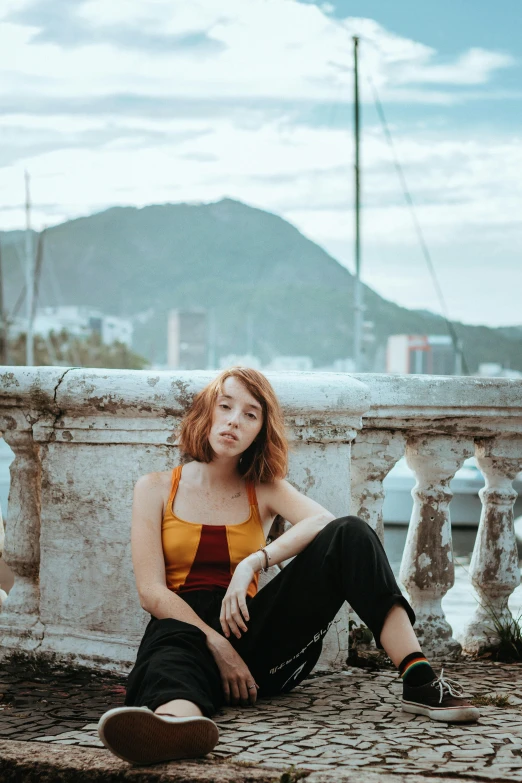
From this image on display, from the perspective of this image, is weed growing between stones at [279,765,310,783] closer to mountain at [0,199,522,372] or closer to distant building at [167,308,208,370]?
mountain at [0,199,522,372]

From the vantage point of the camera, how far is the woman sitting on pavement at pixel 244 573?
8.79 ft

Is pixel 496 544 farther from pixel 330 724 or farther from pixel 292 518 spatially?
pixel 330 724

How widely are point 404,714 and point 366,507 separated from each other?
887 millimetres

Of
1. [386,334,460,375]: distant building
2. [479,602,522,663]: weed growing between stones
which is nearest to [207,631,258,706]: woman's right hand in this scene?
[479,602,522,663]: weed growing between stones

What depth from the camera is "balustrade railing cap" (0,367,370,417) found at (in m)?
3.06

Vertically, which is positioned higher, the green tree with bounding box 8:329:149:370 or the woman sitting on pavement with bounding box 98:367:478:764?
the green tree with bounding box 8:329:149:370

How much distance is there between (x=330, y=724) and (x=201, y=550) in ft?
2.12

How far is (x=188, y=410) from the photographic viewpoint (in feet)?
10.0

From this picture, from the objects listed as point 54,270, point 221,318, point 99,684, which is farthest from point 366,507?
point 54,270

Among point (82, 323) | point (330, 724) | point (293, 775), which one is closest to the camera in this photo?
point (293, 775)

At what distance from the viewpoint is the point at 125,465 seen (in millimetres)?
3135

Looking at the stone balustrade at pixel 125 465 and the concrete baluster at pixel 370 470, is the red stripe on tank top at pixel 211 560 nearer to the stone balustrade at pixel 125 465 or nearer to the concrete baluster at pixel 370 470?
the stone balustrade at pixel 125 465

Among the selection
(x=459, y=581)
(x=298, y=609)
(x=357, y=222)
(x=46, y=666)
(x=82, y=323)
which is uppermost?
(x=82, y=323)

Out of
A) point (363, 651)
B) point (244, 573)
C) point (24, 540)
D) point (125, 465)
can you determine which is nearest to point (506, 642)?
point (363, 651)
